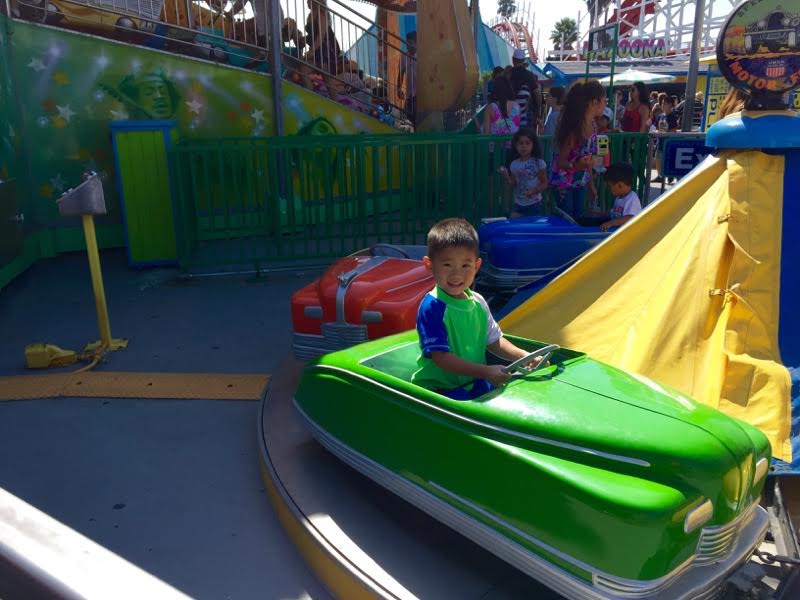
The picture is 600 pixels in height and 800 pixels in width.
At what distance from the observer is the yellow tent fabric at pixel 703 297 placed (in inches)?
116

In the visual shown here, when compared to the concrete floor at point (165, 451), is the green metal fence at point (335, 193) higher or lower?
higher

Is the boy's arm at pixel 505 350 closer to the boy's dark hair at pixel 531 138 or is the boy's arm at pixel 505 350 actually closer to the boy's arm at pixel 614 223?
the boy's arm at pixel 614 223

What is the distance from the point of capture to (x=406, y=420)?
233 centimetres

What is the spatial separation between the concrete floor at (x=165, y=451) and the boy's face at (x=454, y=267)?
1197 millimetres

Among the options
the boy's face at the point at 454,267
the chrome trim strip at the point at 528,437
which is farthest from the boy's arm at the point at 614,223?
the chrome trim strip at the point at 528,437

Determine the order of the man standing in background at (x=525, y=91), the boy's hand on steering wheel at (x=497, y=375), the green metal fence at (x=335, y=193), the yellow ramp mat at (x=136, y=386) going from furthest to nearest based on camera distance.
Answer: the man standing in background at (x=525, y=91), the green metal fence at (x=335, y=193), the yellow ramp mat at (x=136, y=386), the boy's hand on steering wheel at (x=497, y=375)

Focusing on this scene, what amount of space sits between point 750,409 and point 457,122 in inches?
319

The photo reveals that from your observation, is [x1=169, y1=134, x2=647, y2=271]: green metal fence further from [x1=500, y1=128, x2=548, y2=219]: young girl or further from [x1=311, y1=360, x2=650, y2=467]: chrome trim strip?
[x1=311, y1=360, x2=650, y2=467]: chrome trim strip

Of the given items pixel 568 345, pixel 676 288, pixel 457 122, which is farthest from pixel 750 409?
pixel 457 122

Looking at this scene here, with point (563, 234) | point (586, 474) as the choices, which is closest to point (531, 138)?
point (563, 234)

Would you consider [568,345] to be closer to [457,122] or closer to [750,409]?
[750,409]

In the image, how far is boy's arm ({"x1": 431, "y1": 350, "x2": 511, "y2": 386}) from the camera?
7.70ft

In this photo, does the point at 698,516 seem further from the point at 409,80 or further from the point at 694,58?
the point at 409,80

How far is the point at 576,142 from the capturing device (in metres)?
5.53
